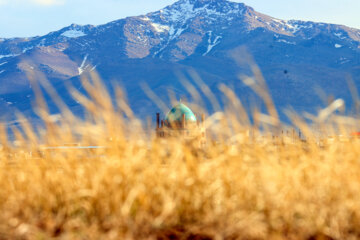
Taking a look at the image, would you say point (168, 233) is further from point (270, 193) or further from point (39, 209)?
point (39, 209)

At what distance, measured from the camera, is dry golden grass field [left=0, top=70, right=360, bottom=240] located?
4.26 metres

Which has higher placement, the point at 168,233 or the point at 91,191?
the point at 91,191

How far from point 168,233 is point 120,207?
495 mm

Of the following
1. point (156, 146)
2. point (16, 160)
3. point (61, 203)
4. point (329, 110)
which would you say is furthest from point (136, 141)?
point (329, 110)

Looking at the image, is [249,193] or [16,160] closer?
[249,193]

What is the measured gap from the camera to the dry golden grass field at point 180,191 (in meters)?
4.26

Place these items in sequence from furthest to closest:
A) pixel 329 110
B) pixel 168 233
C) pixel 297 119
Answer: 1. pixel 297 119
2. pixel 329 110
3. pixel 168 233

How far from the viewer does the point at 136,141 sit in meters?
5.73

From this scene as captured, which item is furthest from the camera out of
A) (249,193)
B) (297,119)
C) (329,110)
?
(297,119)

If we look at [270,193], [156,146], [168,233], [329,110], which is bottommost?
[168,233]

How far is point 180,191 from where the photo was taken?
4.60 meters

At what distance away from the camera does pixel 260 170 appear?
4.91 meters

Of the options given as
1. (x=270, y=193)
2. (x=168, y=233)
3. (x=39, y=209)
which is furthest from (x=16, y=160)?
(x=270, y=193)

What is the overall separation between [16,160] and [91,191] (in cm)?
209
